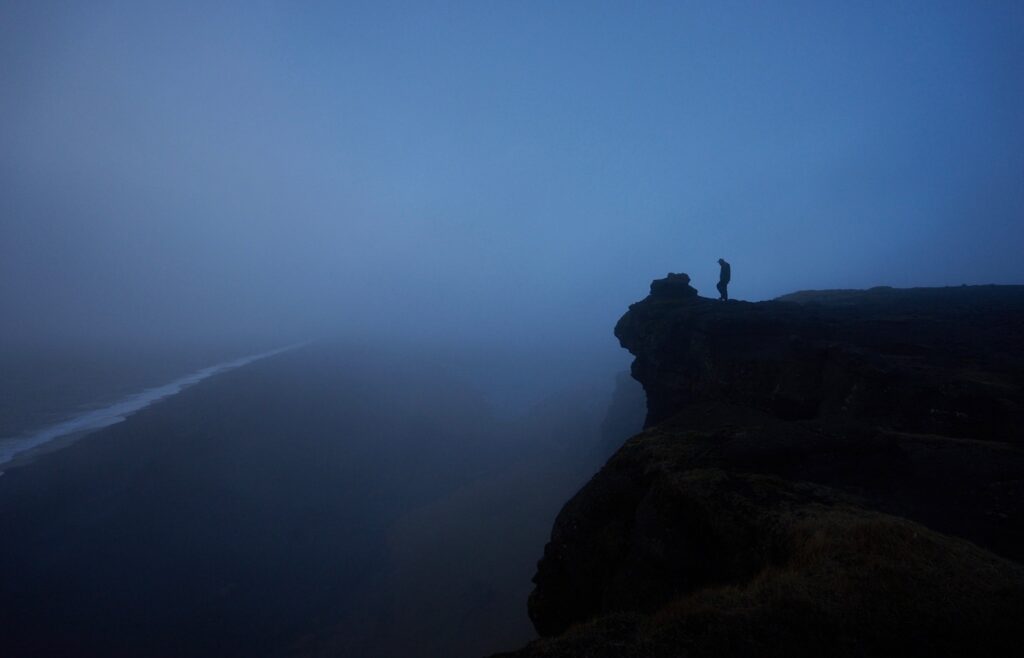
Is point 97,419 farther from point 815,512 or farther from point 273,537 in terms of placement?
point 815,512

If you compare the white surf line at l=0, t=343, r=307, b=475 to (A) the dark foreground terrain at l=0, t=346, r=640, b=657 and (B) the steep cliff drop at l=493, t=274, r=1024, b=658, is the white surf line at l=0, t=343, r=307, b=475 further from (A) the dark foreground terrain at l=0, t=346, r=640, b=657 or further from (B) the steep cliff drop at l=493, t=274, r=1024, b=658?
(B) the steep cliff drop at l=493, t=274, r=1024, b=658

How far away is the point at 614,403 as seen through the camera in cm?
7075

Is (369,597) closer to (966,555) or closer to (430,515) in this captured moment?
(430,515)

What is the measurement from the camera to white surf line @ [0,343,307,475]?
138ft

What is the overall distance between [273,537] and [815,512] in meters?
36.2

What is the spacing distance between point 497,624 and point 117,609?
22914 mm

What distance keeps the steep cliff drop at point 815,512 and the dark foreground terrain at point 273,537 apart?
19.1 m

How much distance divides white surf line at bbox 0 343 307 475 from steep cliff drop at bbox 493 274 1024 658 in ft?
181

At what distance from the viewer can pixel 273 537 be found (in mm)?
31688

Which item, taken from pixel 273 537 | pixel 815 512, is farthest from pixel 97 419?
pixel 815 512

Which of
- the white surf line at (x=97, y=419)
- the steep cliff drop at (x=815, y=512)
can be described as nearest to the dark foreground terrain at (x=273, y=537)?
the white surf line at (x=97, y=419)

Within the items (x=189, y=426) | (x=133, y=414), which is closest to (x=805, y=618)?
(x=189, y=426)

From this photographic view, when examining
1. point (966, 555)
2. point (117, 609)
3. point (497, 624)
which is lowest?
point (497, 624)

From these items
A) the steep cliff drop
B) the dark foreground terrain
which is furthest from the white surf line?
the steep cliff drop
